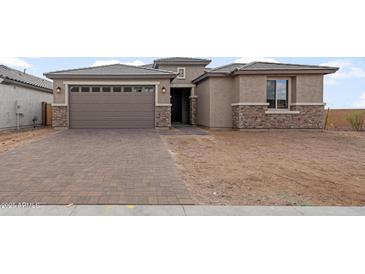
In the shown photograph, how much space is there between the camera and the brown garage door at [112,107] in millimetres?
19031

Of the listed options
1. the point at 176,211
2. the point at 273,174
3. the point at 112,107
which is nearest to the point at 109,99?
the point at 112,107

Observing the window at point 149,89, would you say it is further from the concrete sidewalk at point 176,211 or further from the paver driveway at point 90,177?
the concrete sidewalk at point 176,211

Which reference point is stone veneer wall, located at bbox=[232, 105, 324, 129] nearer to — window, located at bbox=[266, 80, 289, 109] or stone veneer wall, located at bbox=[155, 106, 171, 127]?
window, located at bbox=[266, 80, 289, 109]

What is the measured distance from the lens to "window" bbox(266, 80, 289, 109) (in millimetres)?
19125

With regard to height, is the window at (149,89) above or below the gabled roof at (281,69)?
below

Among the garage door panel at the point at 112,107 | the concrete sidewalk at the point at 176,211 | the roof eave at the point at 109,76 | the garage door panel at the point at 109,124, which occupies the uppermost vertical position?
the roof eave at the point at 109,76

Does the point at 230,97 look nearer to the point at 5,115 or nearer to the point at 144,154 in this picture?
the point at 144,154

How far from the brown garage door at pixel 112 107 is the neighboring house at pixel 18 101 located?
11.9ft

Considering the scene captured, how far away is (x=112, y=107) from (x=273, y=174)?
13.7 metres

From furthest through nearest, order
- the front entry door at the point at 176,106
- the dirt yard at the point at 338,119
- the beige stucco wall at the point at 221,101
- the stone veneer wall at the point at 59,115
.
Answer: the front entry door at the point at 176,106
the dirt yard at the point at 338,119
the beige stucco wall at the point at 221,101
the stone veneer wall at the point at 59,115

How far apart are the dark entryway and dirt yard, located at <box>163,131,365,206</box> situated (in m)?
15.5

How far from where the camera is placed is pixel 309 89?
18.8 meters

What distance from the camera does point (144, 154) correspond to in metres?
9.81

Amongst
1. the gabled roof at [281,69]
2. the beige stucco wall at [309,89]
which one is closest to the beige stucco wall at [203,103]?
the gabled roof at [281,69]
